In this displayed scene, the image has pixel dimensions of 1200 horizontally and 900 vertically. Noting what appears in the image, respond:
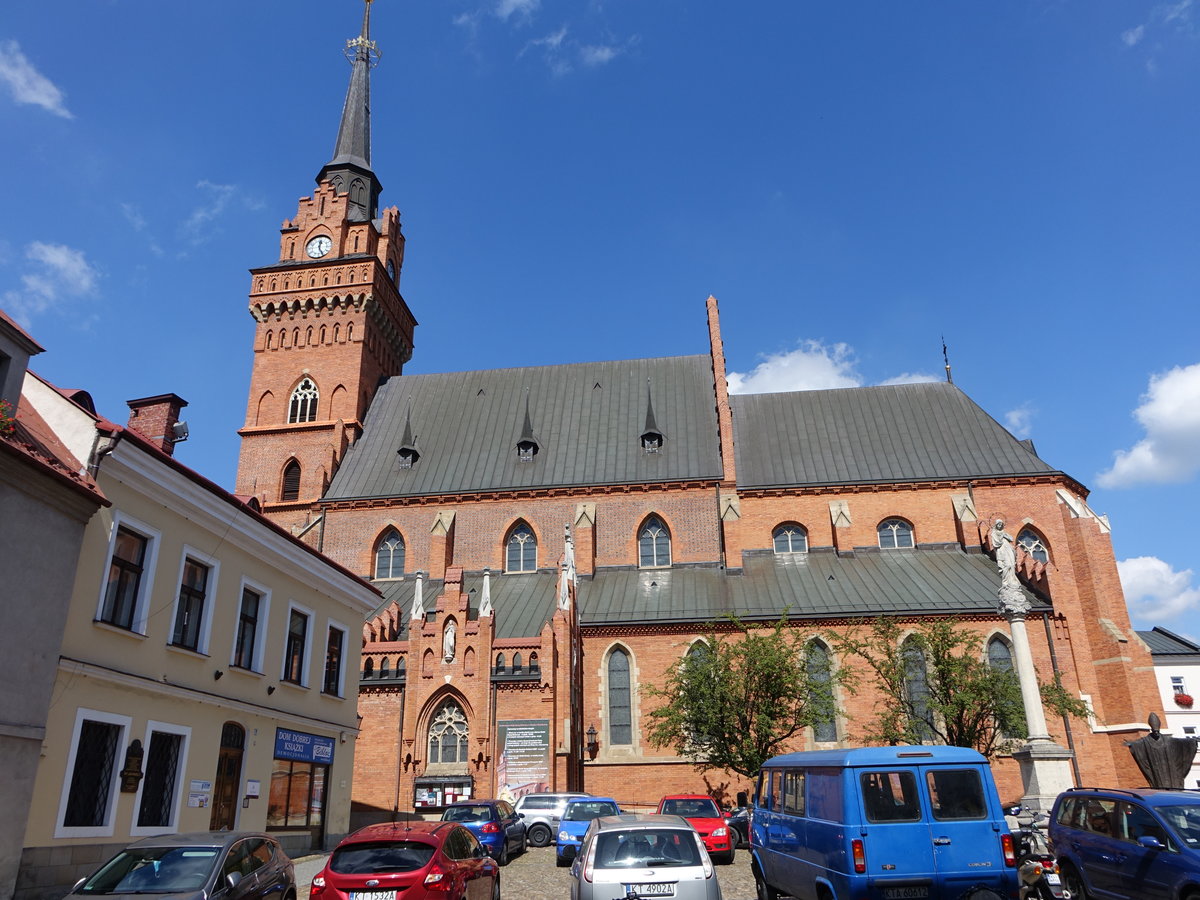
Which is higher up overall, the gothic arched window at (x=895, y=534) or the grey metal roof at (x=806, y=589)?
the gothic arched window at (x=895, y=534)

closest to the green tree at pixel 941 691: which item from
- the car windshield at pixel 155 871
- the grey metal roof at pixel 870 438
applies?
the grey metal roof at pixel 870 438

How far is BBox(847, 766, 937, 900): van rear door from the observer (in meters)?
9.57

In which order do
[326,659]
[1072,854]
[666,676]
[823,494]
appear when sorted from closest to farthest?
[1072,854] → [326,659] → [666,676] → [823,494]

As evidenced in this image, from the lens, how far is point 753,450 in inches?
1462

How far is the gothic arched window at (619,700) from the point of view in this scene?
96.3ft

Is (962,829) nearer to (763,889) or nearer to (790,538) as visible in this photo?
(763,889)

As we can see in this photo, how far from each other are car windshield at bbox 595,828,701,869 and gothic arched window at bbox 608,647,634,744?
796 inches

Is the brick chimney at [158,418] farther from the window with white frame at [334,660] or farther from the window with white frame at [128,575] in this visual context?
the window with white frame at [334,660]

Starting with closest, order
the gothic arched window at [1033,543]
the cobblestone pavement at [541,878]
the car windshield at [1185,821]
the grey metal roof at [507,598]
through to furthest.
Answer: the car windshield at [1185,821], the cobblestone pavement at [541,878], the grey metal roof at [507,598], the gothic arched window at [1033,543]

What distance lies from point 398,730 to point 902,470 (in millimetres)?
21579

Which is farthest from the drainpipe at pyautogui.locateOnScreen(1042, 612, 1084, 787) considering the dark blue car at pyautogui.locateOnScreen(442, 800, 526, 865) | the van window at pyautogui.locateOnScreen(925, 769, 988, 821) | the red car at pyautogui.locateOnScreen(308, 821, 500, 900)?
the red car at pyautogui.locateOnScreen(308, 821, 500, 900)

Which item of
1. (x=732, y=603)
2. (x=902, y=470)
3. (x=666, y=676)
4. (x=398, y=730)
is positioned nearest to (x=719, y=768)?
(x=666, y=676)

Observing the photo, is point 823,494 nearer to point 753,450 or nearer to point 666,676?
point 753,450

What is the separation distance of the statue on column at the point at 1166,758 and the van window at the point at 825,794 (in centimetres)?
785
